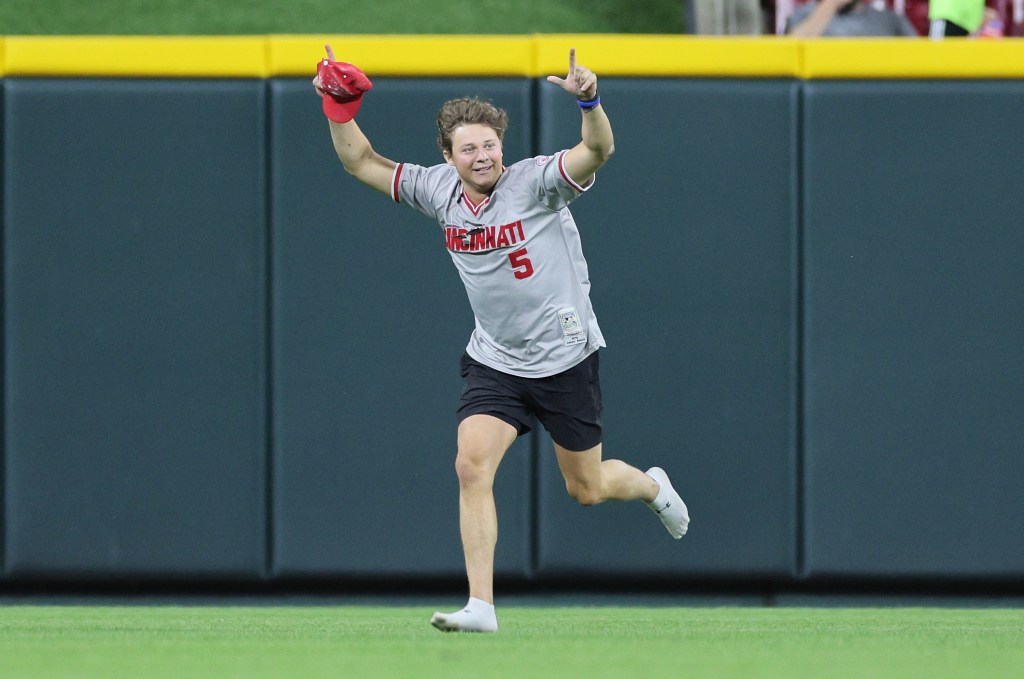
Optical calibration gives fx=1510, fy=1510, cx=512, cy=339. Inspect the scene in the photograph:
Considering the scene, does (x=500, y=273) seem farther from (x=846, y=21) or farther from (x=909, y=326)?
(x=846, y=21)

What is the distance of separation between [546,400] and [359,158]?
3.06ft

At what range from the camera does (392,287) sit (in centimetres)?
561

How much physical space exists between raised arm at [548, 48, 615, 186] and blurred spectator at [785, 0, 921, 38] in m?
2.56

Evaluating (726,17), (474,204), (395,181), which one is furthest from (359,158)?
(726,17)

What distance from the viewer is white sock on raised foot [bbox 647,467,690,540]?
16.5 ft

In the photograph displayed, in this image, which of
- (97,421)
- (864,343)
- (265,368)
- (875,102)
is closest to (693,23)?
(875,102)

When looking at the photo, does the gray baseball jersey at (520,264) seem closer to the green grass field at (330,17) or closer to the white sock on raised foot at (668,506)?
the white sock on raised foot at (668,506)

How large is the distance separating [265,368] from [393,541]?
80 centimetres

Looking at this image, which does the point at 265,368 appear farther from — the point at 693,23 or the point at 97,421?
the point at 693,23
